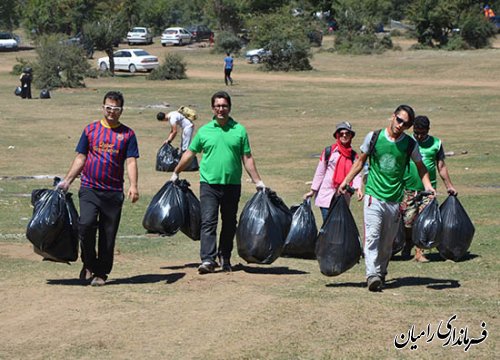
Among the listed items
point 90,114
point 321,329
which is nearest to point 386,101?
point 90,114

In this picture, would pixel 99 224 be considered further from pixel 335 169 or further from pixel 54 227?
pixel 335 169

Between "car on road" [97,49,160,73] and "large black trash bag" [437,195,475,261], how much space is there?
148ft

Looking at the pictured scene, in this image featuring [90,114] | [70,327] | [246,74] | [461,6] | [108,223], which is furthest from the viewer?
[461,6]

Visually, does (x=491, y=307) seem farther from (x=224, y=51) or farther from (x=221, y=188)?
(x=224, y=51)

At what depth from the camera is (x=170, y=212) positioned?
35.0 feet

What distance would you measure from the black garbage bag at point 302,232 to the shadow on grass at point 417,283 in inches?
48.6

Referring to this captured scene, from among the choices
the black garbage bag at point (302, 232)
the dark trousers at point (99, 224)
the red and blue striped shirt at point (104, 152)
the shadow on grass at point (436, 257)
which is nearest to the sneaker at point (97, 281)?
the dark trousers at point (99, 224)

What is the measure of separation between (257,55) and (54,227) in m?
→ 51.5

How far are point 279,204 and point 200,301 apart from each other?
173 cm

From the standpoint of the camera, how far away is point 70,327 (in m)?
7.88

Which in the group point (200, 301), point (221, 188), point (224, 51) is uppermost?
point (221, 188)

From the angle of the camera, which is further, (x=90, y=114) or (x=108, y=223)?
(x=90, y=114)

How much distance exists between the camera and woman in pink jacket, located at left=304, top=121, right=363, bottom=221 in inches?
430

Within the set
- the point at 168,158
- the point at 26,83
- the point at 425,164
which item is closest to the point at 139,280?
the point at 425,164
